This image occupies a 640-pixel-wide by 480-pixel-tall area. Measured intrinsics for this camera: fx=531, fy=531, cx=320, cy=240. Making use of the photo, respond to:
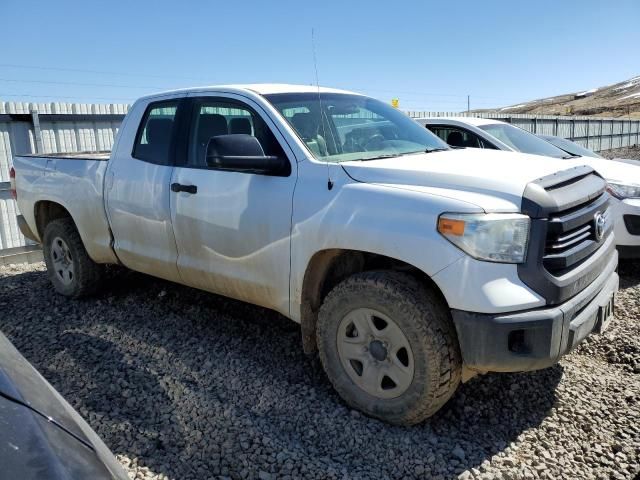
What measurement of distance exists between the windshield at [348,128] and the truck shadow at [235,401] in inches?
60.1

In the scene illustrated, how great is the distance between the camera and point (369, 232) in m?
2.89

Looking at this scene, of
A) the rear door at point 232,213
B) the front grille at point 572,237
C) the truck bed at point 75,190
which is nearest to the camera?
the front grille at point 572,237

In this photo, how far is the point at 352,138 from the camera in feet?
12.2

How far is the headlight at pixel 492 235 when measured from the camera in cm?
261

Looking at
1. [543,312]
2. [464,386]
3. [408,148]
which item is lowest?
[464,386]

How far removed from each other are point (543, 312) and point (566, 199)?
0.67 m

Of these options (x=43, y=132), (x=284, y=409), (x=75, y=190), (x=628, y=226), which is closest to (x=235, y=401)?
(x=284, y=409)

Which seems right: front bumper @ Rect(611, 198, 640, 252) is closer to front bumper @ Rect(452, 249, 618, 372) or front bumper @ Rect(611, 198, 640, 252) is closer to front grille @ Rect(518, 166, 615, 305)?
front grille @ Rect(518, 166, 615, 305)

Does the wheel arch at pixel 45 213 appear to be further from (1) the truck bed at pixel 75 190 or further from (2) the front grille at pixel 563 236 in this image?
(2) the front grille at pixel 563 236

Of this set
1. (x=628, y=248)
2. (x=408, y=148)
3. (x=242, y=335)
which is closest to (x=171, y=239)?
(x=242, y=335)

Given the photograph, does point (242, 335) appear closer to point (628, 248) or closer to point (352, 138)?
point (352, 138)

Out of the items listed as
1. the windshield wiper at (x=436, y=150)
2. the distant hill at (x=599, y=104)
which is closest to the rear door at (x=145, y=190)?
the windshield wiper at (x=436, y=150)

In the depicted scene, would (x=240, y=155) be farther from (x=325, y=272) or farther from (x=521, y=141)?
(x=521, y=141)

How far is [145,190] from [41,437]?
3.04 m
